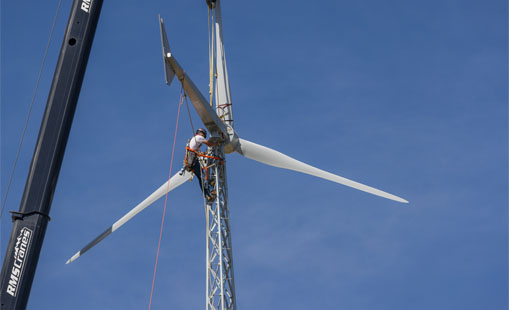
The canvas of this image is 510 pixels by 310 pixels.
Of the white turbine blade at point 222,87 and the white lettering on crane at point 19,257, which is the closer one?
the white lettering on crane at point 19,257

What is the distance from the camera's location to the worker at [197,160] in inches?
1299

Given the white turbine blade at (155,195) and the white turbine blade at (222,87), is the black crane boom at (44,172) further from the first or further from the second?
the white turbine blade at (222,87)

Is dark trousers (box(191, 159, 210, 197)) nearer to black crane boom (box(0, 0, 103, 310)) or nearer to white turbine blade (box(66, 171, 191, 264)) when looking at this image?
white turbine blade (box(66, 171, 191, 264))

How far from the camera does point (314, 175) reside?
34.6m

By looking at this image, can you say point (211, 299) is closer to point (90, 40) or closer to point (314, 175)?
point (314, 175)

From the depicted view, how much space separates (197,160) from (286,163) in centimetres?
388

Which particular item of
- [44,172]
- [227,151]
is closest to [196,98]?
[227,151]

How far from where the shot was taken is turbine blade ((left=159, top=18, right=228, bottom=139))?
2805 cm

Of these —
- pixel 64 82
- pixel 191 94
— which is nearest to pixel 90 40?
pixel 64 82

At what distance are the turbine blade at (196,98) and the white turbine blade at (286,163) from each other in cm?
117

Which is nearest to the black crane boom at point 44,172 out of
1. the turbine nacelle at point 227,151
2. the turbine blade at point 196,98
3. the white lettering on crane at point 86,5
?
the white lettering on crane at point 86,5

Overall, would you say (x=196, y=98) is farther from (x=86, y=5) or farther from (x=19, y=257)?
(x=19, y=257)

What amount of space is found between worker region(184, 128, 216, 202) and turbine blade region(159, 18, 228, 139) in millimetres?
848

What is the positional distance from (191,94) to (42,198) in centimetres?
1263
